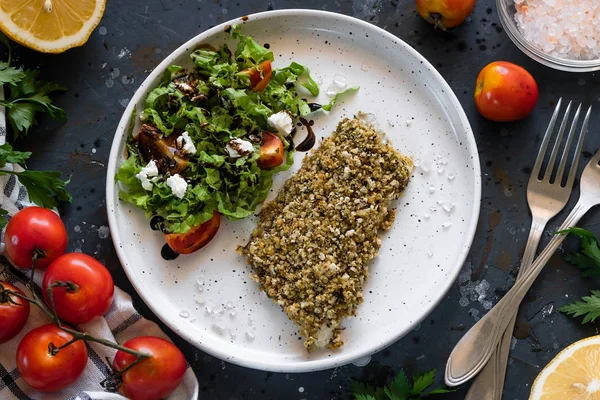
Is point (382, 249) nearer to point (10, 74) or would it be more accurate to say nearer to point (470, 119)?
point (470, 119)

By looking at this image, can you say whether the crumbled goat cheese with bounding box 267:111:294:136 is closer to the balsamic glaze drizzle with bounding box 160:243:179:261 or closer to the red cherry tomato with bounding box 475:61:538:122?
the balsamic glaze drizzle with bounding box 160:243:179:261

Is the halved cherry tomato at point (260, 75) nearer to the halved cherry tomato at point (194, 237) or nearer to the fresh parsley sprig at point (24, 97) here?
the halved cherry tomato at point (194, 237)

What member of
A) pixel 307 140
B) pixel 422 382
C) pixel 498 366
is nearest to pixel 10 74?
pixel 307 140

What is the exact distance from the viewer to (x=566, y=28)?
2768 mm

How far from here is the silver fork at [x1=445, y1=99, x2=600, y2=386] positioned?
2666mm

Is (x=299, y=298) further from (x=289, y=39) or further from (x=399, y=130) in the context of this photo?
(x=289, y=39)

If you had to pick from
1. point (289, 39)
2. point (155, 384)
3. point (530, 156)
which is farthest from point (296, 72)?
point (155, 384)

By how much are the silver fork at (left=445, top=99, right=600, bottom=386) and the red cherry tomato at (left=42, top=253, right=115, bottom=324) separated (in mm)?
1251

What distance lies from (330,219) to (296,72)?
0.56 metres

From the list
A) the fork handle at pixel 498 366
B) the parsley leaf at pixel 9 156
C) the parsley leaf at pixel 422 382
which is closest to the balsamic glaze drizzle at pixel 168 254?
the parsley leaf at pixel 9 156

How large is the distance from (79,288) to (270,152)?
0.79 m

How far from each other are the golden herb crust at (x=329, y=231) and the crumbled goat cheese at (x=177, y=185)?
300 millimetres

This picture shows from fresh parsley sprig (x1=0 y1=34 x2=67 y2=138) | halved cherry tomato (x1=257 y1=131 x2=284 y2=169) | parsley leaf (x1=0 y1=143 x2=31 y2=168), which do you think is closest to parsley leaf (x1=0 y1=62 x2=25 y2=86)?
fresh parsley sprig (x1=0 y1=34 x2=67 y2=138)

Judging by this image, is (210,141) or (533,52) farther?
(533,52)
